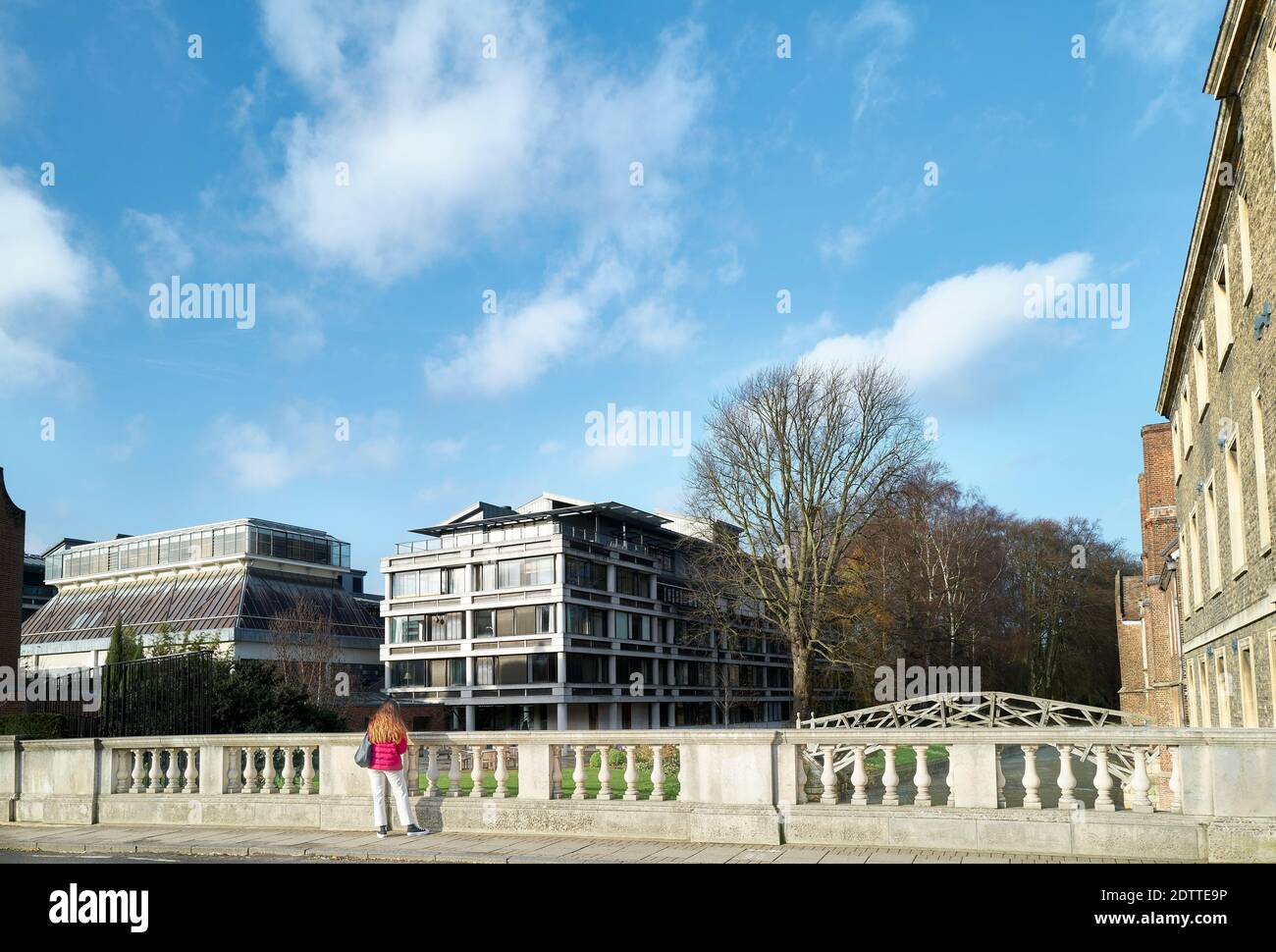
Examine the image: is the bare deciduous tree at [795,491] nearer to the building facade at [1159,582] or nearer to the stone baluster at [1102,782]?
the building facade at [1159,582]

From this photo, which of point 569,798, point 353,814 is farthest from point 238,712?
point 569,798

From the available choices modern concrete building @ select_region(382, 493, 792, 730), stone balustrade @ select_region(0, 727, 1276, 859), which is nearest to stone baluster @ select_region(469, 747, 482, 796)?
stone balustrade @ select_region(0, 727, 1276, 859)

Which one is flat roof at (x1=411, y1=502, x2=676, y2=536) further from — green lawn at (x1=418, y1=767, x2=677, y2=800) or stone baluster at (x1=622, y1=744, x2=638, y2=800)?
stone baluster at (x1=622, y1=744, x2=638, y2=800)

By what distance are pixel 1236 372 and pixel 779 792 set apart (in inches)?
389

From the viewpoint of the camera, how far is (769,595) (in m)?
40.7

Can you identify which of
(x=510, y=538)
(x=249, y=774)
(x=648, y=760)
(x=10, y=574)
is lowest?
(x=648, y=760)

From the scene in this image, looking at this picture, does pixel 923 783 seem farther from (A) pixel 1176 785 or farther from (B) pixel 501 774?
(B) pixel 501 774

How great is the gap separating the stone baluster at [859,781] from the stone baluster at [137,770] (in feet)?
32.3

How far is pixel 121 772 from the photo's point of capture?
14945 mm

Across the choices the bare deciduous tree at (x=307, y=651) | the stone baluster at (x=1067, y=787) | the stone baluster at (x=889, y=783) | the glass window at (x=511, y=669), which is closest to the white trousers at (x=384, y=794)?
the stone baluster at (x=889, y=783)

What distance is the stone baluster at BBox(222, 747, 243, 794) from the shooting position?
13.8 m

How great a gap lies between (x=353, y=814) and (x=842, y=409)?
106 ft

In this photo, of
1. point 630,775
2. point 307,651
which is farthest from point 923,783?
point 307,651

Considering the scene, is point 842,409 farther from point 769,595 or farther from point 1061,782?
point 1061,782
